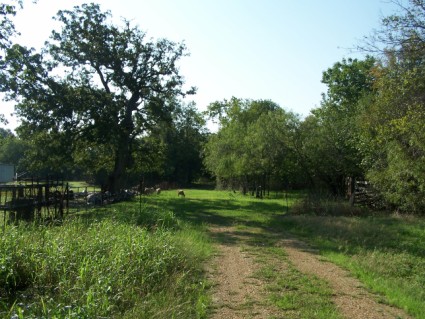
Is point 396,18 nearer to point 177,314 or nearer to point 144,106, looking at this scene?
point 177,314

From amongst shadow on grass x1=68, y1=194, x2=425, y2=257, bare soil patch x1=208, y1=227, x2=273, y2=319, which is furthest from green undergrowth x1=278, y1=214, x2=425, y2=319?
bare soil patch x1=208, y1=227, x2=273, y2=319

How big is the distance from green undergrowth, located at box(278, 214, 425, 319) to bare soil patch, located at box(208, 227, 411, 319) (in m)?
0.33

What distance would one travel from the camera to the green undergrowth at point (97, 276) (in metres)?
5.64

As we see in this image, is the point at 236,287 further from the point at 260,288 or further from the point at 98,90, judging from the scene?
the point at 98,90

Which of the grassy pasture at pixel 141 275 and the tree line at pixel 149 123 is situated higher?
the tree line at pixel 149 123

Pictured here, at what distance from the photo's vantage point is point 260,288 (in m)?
7.96

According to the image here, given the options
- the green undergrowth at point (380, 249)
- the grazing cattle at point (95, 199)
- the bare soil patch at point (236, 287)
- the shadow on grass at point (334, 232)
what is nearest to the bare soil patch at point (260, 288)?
the bare soil patch at point (236, 287)

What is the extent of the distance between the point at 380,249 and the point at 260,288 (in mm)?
5219

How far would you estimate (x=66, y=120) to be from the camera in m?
27.2

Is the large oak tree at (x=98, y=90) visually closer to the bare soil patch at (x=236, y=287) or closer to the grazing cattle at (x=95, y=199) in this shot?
the grazing cattle at (x=95, y=199)

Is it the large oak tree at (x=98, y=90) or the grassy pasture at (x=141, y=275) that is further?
the large oak tree at (x=98, y=90)

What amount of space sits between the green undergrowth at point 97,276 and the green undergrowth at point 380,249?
135 inches

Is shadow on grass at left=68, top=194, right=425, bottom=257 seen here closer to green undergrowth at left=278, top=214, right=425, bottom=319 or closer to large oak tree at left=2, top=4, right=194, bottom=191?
green undergrowth at left=278, top=214, right=425, bottom=319

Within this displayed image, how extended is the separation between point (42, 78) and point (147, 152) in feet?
32.9
